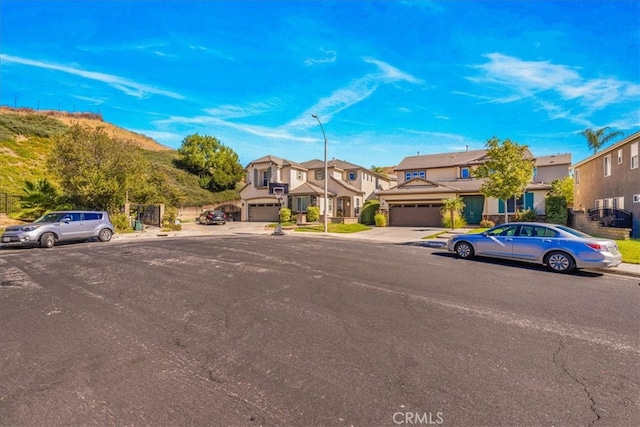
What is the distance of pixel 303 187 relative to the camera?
36875 mm

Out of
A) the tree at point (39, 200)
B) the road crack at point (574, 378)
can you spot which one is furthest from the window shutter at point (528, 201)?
the tree at point (39, 200)

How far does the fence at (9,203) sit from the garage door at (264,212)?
2172 centimetres

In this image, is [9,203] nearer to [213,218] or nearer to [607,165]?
[213,218]

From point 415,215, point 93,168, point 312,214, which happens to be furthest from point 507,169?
point 93,168

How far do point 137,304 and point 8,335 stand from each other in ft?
6.00

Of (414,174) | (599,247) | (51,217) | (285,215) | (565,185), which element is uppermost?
(414,174)

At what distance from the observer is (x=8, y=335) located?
464 cm

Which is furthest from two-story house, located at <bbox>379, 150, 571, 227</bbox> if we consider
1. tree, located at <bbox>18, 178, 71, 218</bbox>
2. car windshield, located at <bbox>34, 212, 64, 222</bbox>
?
tree, located at <bbox>18, 178, 71, 218</bbox>

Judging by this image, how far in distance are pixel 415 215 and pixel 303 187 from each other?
13.0 meters

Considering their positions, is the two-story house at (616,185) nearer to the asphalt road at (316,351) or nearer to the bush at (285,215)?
the asphalt road at (316,351)

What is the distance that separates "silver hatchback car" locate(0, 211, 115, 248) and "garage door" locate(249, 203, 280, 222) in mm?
21562

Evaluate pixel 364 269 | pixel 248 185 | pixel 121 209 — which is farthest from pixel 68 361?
pixel 248 185

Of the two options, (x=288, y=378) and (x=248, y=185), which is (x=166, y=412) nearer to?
(x=288, y=378)

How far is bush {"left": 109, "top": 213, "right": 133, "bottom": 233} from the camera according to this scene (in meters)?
23.2
